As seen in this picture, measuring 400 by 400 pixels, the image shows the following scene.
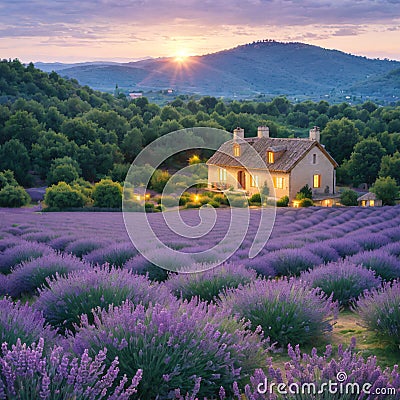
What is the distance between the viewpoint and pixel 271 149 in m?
36.1

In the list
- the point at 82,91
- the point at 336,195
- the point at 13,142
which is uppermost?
the point at 82,91

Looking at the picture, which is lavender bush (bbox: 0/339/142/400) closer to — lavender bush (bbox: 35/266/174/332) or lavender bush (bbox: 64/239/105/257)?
lavender bush (bbox: 35/266/174/332)

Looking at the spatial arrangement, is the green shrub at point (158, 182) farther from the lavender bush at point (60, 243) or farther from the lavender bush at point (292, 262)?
the lavender bush at point (292, 262)

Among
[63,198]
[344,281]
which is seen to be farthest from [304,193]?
[344,281]

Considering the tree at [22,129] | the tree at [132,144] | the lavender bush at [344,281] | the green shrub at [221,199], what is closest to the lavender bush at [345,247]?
the lavender bush at [344,281]

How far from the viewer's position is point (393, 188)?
35.4m

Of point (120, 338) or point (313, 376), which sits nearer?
point (313, 376)

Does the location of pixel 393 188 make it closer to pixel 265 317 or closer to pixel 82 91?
pixel 265 317

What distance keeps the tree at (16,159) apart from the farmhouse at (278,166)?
1471 cm

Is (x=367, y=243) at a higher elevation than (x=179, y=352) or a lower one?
lower

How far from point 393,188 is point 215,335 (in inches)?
1364

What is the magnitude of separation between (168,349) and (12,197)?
30.2 m

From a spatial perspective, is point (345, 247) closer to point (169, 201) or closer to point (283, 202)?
point (169, 201)

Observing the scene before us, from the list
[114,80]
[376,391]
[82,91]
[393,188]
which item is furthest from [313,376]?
[114,80]
